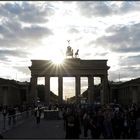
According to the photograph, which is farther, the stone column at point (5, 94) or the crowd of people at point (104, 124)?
the stone column at point (5, 94)

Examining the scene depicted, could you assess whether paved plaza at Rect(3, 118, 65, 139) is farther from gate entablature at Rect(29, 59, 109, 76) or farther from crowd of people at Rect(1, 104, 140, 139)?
gate entablature at Rect(29, 59, 109, 76)

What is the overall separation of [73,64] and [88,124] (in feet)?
344

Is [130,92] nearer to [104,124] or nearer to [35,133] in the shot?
[35,133]

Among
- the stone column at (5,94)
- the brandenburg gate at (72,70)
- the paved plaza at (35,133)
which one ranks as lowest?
the paved plaza at (35,133)

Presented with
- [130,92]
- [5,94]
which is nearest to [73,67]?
[130,92]

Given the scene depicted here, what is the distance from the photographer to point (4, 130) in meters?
35.5

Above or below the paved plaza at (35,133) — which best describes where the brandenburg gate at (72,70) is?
above

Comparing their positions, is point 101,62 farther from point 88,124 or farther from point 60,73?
point 88,124

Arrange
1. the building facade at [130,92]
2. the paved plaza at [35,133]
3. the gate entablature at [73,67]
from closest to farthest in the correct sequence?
the paved plaza at [35,133] → the gate entablature at [73,67] → the building facade at [130,92]

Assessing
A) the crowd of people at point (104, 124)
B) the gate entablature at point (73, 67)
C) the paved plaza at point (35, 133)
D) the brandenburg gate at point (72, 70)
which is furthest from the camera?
the brandenburg gate at point (72, 70)

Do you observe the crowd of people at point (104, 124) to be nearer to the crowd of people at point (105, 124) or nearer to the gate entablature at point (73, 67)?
the crowd of people at point (105, 124)

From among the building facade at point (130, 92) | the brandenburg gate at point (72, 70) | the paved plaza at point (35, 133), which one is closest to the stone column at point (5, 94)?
the brandenburg gate at point (72, 70)

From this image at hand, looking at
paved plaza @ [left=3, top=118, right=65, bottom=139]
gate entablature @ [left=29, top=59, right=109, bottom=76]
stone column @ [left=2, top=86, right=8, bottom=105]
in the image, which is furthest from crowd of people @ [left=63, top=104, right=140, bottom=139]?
stone column @ [left=2, top=86, right=8, bottom=105]

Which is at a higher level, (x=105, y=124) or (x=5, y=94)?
(x=5, y=94)
